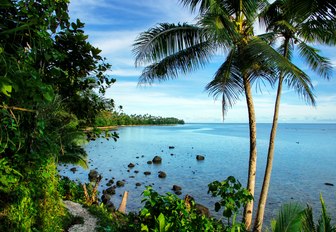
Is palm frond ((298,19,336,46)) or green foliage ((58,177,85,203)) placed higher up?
palm frond ((298,19,336,46))

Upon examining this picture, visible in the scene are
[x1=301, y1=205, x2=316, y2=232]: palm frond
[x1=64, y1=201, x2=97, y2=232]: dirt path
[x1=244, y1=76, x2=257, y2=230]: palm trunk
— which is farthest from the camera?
[x1=244, y1=76, x2=257, y2=230]: palm trunk

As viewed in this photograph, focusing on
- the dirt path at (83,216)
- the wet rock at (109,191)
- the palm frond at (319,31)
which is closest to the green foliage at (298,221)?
the palm frond at (319,31)

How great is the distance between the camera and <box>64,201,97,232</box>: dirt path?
21.2 feet

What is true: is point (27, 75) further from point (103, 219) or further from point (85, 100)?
point (103, 219)

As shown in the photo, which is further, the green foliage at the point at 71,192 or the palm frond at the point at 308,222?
the green foliage at the point at 71,192

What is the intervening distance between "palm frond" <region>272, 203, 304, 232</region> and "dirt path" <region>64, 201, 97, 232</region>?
4.26 metres

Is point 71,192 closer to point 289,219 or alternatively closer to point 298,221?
point 289,219

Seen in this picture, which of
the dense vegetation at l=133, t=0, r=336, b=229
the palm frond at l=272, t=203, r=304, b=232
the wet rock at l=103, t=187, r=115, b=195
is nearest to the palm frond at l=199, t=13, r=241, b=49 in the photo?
the dense vegetation at l=133, t=0, r=336, b=229

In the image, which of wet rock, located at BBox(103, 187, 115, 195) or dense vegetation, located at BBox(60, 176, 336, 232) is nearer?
dense vegetation, located at BBox(60, 176, 336, 232)

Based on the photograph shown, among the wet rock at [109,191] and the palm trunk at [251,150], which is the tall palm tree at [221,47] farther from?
the wet rock at [109,191]

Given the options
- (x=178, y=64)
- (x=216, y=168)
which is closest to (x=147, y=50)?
(x=178, y=64)

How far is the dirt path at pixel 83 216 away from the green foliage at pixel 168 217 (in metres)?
3.26

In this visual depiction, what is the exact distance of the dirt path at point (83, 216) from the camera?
6.47 metres

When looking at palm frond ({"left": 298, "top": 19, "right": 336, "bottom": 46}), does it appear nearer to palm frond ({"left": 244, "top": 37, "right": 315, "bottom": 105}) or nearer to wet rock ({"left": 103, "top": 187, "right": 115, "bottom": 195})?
palm frond ({"left": 244, "top": 37, "right": 315, "bottom": 105})
